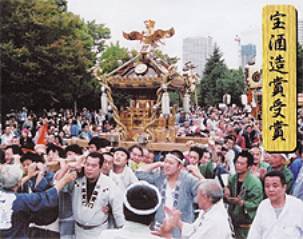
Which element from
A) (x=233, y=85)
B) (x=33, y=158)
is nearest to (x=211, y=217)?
(x=33, y=158)

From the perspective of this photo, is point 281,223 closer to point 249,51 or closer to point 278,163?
point 278,163

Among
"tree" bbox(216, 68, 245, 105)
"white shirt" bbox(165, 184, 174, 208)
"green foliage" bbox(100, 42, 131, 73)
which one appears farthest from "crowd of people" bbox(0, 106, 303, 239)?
"green foliage" bbox(100, 42, 131, 73)

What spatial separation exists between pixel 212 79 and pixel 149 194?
1549 centimetres

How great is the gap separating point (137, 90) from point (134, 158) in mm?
5298

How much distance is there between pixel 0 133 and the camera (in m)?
7.91

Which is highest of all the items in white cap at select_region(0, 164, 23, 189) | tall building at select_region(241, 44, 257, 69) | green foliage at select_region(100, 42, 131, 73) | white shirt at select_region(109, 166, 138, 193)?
green foliage at select_region(100, 42, 131, 73)

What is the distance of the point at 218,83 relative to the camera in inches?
652

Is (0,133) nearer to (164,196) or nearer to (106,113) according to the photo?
(106,113)

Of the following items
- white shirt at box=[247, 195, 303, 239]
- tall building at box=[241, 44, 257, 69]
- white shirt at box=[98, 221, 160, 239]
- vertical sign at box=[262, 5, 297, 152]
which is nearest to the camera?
white shirt at box=[98, 221, 160, 239]

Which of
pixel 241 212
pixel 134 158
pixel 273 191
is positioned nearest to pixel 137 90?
pixel 134 158

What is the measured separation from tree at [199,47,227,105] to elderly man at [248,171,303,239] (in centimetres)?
1234

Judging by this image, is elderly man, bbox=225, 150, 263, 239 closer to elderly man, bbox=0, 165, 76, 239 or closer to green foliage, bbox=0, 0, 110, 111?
elderly man, bbox=0, 165, 76, 239

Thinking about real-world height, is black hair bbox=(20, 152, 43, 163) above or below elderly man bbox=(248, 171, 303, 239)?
above

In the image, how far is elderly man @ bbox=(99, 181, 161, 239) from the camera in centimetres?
236
